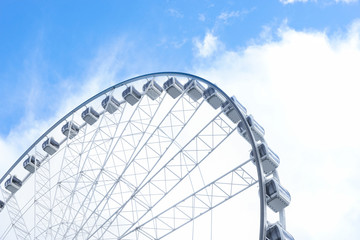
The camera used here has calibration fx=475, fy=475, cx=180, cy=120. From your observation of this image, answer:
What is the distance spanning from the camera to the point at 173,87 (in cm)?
2106

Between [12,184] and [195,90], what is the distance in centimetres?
1016

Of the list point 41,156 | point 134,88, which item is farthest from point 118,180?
point 41,156

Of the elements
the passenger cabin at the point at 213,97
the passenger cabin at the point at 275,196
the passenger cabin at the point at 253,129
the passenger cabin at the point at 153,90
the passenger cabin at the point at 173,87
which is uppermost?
the passenger cabin at the point at 153,90

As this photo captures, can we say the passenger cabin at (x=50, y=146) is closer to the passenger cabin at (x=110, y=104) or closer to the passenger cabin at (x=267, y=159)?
the passenger cabin at (x=110, y=104)

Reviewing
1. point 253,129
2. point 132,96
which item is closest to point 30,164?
point 132,96

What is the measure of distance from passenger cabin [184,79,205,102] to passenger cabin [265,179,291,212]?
21.5ft

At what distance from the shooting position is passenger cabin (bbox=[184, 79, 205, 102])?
2030 cm

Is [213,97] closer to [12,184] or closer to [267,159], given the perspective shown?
[267,159]

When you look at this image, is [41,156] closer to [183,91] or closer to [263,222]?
[183,91]

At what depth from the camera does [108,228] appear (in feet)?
59.0

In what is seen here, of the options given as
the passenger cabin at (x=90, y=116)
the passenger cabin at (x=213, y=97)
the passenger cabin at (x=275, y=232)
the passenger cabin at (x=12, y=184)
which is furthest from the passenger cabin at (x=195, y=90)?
the passenger cabin at (x=12, y=184)

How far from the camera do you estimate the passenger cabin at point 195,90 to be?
20.3 meters

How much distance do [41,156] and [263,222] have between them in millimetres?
14535

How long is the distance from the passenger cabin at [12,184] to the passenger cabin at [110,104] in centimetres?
570
